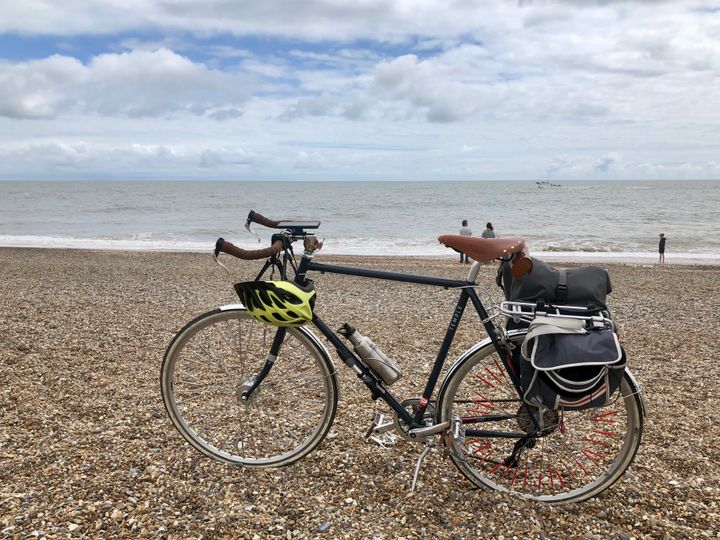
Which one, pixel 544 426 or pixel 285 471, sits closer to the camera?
pixel 544 426

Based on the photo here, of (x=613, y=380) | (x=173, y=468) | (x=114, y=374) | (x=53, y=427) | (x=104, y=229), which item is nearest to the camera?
(x=613, y=380)

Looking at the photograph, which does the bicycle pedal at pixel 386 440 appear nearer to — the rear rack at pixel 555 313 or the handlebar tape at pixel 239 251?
the rear rack at pixel 555 313

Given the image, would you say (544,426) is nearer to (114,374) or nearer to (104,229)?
(114,374)

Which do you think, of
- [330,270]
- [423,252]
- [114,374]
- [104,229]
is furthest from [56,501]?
[104,229]

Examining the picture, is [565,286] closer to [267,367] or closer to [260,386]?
[267,367]

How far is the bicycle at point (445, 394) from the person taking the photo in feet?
9.73

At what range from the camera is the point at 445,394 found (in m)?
3.11

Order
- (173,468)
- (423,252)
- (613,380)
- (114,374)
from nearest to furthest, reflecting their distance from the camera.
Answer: (613,380)
(173,468)
(114,374)
(423,252)

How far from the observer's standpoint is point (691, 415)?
4812mm

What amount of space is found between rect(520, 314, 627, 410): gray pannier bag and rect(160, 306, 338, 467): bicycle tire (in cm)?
119

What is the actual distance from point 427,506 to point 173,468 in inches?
65.9

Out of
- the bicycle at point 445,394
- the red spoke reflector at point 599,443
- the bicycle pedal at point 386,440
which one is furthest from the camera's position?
the bicycle pedal at point 386,440

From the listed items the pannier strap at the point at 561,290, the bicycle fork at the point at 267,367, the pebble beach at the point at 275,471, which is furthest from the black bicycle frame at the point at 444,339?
the pebble beach at the point at 275,471

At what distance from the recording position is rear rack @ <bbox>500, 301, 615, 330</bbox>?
2.73m
